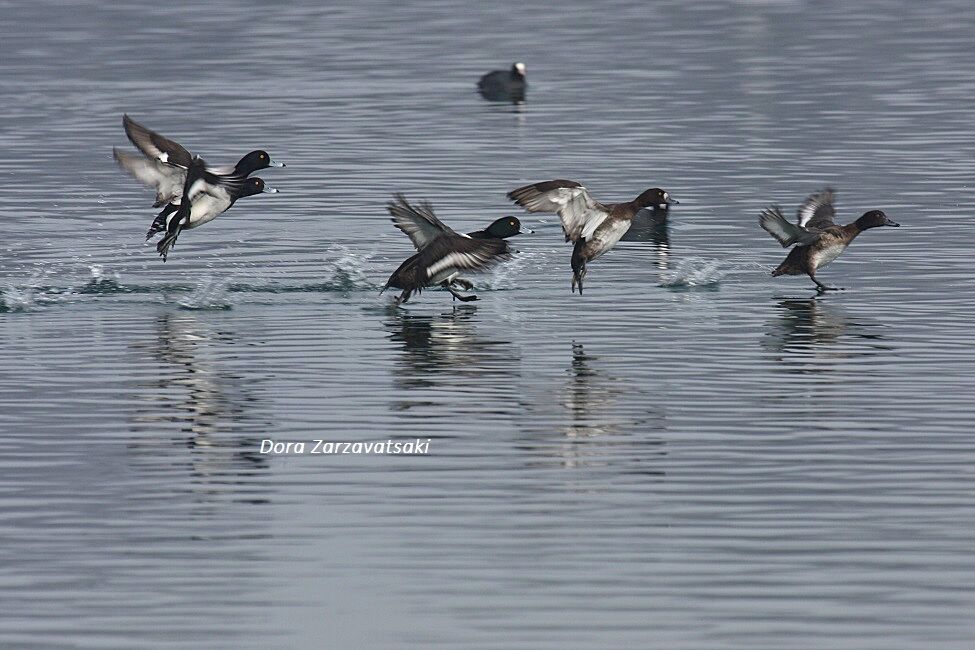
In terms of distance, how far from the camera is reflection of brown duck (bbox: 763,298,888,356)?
67.2 ft

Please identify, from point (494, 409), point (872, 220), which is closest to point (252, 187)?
point (872, 220)

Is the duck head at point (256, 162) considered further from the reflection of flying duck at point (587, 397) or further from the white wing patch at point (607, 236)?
the reflection of flying duck at point (587, 397)

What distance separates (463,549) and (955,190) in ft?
71.9

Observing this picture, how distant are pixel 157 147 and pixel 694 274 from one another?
708 cm

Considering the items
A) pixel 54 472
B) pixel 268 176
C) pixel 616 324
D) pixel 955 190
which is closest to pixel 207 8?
pixel 268 176

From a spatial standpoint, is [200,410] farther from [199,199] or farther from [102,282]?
[102,282]

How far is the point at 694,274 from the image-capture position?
25062mm

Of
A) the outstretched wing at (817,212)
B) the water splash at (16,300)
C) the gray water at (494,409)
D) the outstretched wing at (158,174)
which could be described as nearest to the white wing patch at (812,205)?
the outstretched wing at (817,212)

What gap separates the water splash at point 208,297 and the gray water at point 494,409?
11 centimetres

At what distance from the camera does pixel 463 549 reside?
1310 centimetres

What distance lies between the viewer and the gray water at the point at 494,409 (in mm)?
12086

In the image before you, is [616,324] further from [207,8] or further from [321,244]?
[207,8]

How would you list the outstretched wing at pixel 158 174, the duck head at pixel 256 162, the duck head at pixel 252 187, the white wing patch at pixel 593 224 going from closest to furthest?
1. the white wing patch at pixel 593 224
2. the duck head at pixel 252 187
3. the outstretched wing at pixel 158 174
4. the duck head at pixel 256 162

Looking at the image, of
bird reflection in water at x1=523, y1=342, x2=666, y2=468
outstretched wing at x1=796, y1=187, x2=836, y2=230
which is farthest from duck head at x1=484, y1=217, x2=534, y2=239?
bird reflection in water at x1=523, y1=342, x2=666, y2=468
